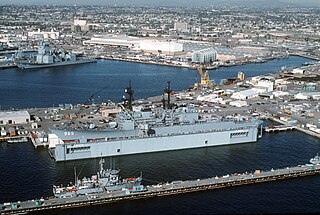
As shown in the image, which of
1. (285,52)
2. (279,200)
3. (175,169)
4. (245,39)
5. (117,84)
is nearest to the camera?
(279,200)

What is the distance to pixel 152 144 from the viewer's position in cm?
2789

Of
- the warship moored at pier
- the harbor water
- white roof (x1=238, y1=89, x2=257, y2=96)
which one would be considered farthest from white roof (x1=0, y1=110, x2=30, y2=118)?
white roof (x1=238, y1=89, x2=257, y2=96)

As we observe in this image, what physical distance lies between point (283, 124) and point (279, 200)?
48.1 feet

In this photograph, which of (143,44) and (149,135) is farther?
(143,44)

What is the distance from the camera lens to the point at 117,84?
5347cm

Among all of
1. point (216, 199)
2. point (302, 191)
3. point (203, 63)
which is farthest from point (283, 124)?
point (203, 63)

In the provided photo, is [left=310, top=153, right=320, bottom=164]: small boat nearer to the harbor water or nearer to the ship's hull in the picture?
the harbor water

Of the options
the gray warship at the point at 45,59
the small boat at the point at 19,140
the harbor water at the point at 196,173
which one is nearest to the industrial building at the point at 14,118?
the small boat at the point at 19,140

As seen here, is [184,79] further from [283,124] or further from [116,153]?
[116,153]

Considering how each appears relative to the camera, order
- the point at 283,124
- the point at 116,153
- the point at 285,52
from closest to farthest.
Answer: the point at 116,153
the point at 283,124
the point at 285,52

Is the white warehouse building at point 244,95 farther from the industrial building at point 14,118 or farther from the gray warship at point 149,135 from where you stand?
the industrial building at point 14,118

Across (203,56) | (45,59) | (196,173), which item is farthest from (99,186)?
(203,56)

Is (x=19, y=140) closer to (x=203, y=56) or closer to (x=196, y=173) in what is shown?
(x=196, y=173)

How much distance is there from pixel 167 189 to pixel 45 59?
1939 inches
